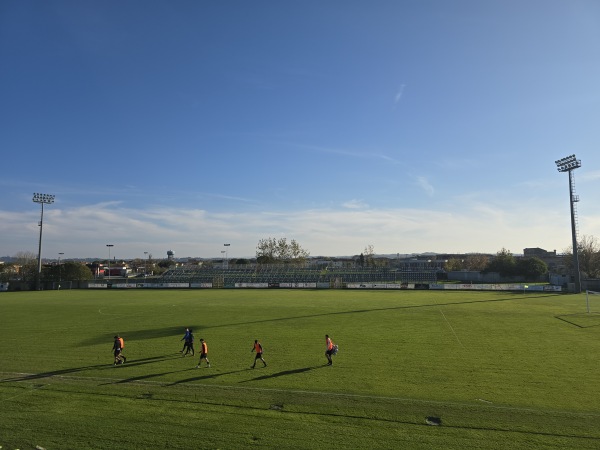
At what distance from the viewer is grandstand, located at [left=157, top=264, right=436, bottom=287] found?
84688mm

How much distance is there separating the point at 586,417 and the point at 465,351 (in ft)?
29.6

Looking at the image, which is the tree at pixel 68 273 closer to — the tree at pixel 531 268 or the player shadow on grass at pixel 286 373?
the player shadow on grass at pixel 286 373

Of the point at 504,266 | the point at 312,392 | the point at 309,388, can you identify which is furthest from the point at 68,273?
the point at 504,266

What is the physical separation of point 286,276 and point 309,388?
79396mm

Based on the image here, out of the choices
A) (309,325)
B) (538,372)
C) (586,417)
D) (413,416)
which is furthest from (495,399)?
(309,325)

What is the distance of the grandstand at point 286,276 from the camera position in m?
84.7

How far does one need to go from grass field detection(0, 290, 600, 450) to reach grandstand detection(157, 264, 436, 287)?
51.2m

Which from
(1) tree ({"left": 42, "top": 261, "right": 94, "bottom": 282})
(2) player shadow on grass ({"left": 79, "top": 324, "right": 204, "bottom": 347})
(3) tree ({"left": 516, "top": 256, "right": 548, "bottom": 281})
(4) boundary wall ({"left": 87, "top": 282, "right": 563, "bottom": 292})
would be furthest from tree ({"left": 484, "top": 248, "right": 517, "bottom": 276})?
(1) tree ({"left": 42, "top": 261, "right": 94, "bottom": 282})

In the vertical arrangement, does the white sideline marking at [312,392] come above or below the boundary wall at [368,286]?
below

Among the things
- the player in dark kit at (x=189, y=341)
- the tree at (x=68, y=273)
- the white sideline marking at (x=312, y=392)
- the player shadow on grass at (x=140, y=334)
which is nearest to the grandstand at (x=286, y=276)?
the tree at (x=68, y=273)

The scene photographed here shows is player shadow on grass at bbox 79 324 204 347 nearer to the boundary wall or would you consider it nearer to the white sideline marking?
the white sideline marking

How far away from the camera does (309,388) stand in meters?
15.4

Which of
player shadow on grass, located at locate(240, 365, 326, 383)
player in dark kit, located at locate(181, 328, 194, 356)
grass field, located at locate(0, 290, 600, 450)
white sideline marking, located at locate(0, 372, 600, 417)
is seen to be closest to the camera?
grass field, located at locate(0, 290, 600, 450)

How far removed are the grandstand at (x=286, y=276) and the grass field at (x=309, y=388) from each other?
5119 centimetres
